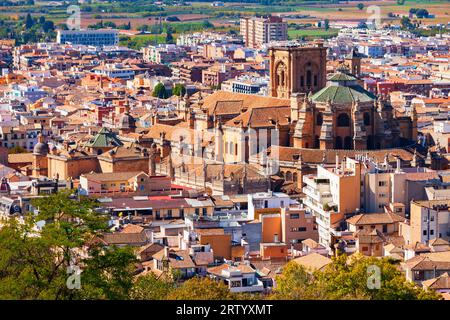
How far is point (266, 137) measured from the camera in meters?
56.1

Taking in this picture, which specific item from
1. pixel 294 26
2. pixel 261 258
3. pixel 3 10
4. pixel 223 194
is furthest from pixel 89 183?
pixel 3 10

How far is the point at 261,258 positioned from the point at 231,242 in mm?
1414

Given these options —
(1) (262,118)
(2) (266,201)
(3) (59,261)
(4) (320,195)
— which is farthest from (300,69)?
(3) (59,261)

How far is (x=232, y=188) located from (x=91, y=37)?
94.3 metres

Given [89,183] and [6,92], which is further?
[6,92]

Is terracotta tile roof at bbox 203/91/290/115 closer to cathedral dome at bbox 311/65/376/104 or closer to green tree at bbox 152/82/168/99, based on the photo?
cathedral dome at bbox 311/65/376/104

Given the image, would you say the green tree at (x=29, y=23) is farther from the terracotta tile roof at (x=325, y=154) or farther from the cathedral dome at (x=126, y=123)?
the terracotta tile roof at (x=325, y=154)

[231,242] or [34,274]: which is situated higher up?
[34,274]

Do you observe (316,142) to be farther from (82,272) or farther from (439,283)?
(82,272)

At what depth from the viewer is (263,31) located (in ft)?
472

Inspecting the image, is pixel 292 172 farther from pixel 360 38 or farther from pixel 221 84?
pixel 360 38

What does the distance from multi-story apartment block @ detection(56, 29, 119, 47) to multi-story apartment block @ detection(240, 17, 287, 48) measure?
41.9 feet

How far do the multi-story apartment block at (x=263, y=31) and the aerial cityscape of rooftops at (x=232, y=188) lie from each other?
42.2 meters

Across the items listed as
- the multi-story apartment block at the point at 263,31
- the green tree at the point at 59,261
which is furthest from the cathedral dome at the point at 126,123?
the multi-story apartment block at the point at 263,31
